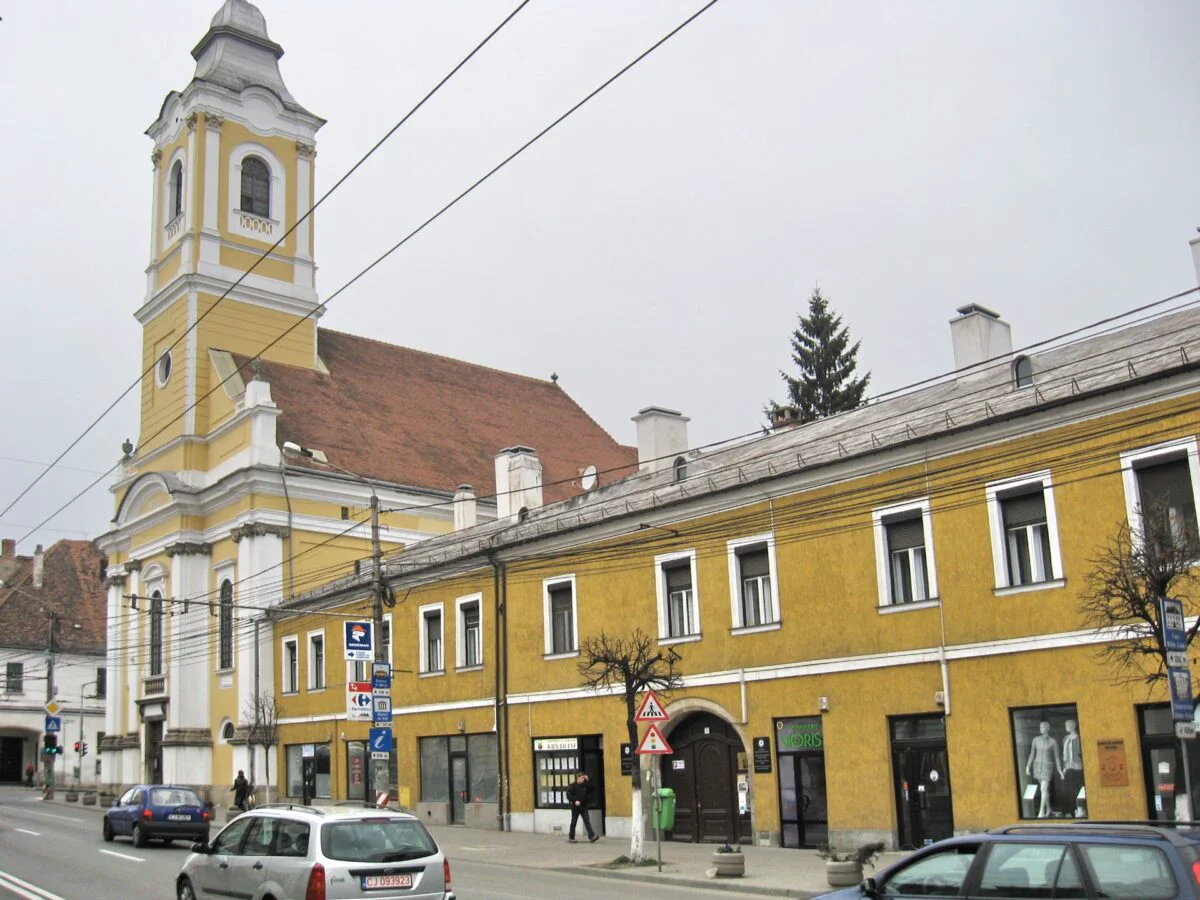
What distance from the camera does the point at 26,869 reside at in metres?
20.7

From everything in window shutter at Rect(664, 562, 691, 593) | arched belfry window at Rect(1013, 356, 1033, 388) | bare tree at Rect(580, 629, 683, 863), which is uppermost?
arched belfry window at Rect(1013, 356, 1033, 388)

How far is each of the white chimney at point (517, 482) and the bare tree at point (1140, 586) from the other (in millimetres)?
18540

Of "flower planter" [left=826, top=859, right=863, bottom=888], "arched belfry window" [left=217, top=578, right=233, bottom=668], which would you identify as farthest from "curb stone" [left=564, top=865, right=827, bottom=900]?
"arched belfry window" [left=217, top=578, right=233, bottom=668]

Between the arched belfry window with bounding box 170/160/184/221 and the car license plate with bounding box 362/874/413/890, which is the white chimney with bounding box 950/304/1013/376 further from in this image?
the arched belfry window with bounding box 170/160/184/221

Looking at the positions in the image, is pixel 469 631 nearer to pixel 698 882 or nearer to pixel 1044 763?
pixel 698 882

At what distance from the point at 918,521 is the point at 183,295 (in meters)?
38.7

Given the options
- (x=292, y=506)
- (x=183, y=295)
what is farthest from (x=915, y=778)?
(x=183, y=295)

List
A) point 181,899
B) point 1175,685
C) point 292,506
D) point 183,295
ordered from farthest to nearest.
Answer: point 183,295, point 292,506, point 181,899, point 1175,685

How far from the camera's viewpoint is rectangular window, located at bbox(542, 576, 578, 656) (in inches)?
1140

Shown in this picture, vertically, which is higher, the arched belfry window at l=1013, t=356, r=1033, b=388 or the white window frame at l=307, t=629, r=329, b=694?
the arched belfry window at l=1013, t=356, r=1033, b=388

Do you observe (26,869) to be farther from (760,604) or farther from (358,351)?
(358,351)

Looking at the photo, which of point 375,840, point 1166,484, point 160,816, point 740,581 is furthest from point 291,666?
point 375,840

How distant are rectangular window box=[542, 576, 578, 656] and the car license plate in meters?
16.6

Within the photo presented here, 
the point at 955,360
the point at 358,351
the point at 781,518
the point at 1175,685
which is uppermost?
the point at 358,351
